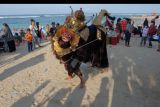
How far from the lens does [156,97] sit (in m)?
6.74

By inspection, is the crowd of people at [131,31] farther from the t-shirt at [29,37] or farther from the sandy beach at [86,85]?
the t-shirt at [29,37]

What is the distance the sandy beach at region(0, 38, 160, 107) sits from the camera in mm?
6327

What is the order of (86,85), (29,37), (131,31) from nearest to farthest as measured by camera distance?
1. (86,85)
2. (29,37)
3. (131,31)

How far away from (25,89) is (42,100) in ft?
2.96

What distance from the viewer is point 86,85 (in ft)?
24.1

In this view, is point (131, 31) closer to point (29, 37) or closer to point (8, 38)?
point (29, 37)

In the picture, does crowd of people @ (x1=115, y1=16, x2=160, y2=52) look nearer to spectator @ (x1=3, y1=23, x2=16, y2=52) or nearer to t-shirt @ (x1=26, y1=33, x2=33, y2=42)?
t-shirt @ (x1=26, y1=33, x2=33, y2=42)

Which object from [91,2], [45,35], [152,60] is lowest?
[45,35]

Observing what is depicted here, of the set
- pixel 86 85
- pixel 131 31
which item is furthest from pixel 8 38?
pixel 86 85

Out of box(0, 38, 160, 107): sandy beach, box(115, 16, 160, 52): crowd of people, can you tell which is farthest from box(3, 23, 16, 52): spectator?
box(115, 16, 160, 52): crowd of people

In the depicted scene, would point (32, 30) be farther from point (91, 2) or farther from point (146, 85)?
point (91, 2)

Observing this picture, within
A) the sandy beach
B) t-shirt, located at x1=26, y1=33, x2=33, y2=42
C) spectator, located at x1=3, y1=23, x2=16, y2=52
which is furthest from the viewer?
spectator, located at x1=3, y1=23, x2=16, y2=52

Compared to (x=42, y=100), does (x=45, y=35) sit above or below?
below

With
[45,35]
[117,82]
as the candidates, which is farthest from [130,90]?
[45,35]
